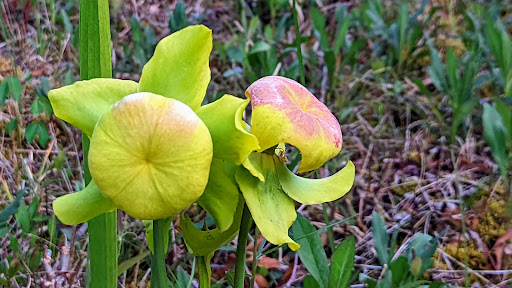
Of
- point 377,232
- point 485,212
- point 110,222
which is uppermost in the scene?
point 110,222

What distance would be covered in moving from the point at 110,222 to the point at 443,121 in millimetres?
1825

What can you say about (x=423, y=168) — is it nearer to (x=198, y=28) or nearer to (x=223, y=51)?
(x=223, y=51)

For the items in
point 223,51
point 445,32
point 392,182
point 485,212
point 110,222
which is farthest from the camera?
point 445,32

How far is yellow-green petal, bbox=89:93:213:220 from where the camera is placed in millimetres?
646

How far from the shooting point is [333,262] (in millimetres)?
1314

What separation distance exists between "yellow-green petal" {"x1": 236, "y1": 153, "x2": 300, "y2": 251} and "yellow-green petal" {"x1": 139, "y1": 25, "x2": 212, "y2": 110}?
0.13m

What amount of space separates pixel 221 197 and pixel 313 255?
2.13ft

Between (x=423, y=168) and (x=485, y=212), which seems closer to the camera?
(x=485, y=212)

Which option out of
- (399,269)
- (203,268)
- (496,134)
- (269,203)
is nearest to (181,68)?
(269,203)

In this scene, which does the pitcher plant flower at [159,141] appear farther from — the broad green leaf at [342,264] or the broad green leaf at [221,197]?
the broad green leaf at [342,264]

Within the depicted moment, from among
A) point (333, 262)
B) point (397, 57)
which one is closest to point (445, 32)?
point (397, 57)

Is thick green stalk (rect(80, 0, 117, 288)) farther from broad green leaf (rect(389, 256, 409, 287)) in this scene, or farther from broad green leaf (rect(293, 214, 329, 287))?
broad green leaf (rect(389, 256, 409, 287))

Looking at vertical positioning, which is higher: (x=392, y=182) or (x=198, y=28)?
(x=198, y=28)

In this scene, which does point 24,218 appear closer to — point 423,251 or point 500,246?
point 423,251
